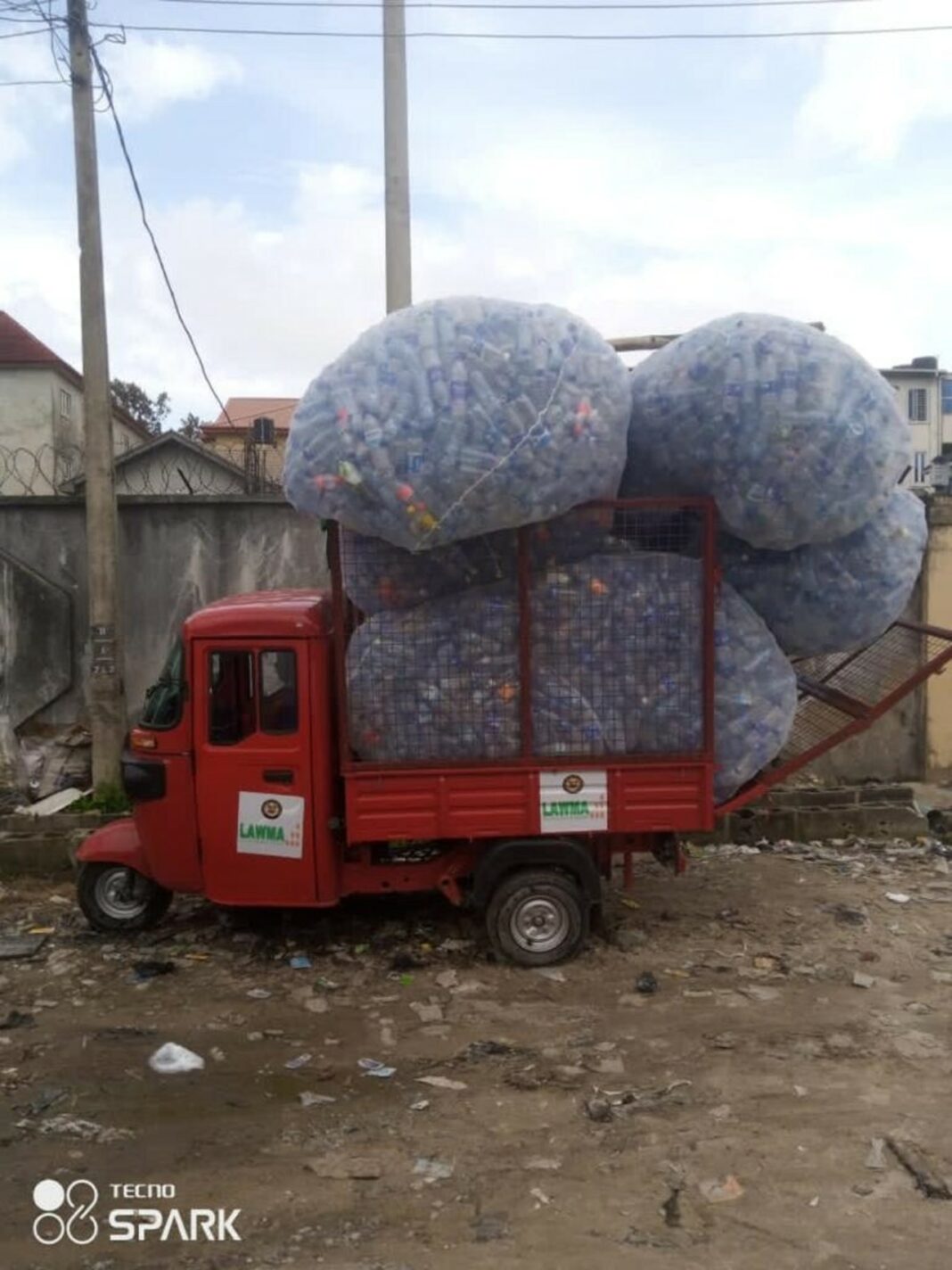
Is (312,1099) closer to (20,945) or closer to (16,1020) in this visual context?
(16,1020)

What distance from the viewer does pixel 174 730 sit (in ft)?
16.7

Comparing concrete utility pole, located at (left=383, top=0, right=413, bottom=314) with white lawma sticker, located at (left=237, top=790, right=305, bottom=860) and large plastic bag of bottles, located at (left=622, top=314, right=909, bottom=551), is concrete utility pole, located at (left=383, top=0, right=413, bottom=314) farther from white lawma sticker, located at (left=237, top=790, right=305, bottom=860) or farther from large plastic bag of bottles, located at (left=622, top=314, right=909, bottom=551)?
white lawma sticker, located at (left=237, top=790, right=305, bottom=860)

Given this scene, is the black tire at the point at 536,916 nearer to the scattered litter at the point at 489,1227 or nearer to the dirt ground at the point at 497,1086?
the dirt ground at the point at 497,1086

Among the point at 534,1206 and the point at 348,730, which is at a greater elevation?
the point at 348,730

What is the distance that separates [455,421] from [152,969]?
10.6 ft

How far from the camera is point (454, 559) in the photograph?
4.71 metres

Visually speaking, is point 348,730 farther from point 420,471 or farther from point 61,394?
point 61,394

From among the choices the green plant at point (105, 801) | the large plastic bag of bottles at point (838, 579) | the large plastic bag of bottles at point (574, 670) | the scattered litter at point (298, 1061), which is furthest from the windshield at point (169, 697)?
the large plastic bag of bottles at point (838, 579)

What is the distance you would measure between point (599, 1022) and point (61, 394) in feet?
82.8

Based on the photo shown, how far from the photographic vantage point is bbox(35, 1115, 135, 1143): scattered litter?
365cm

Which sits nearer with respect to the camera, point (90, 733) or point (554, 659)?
point (554, 659)

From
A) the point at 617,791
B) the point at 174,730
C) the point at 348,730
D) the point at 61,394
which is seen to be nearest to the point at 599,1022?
the point at 617,791

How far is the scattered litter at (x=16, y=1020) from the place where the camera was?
180 inches

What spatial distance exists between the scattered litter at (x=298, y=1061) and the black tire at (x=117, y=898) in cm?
173
